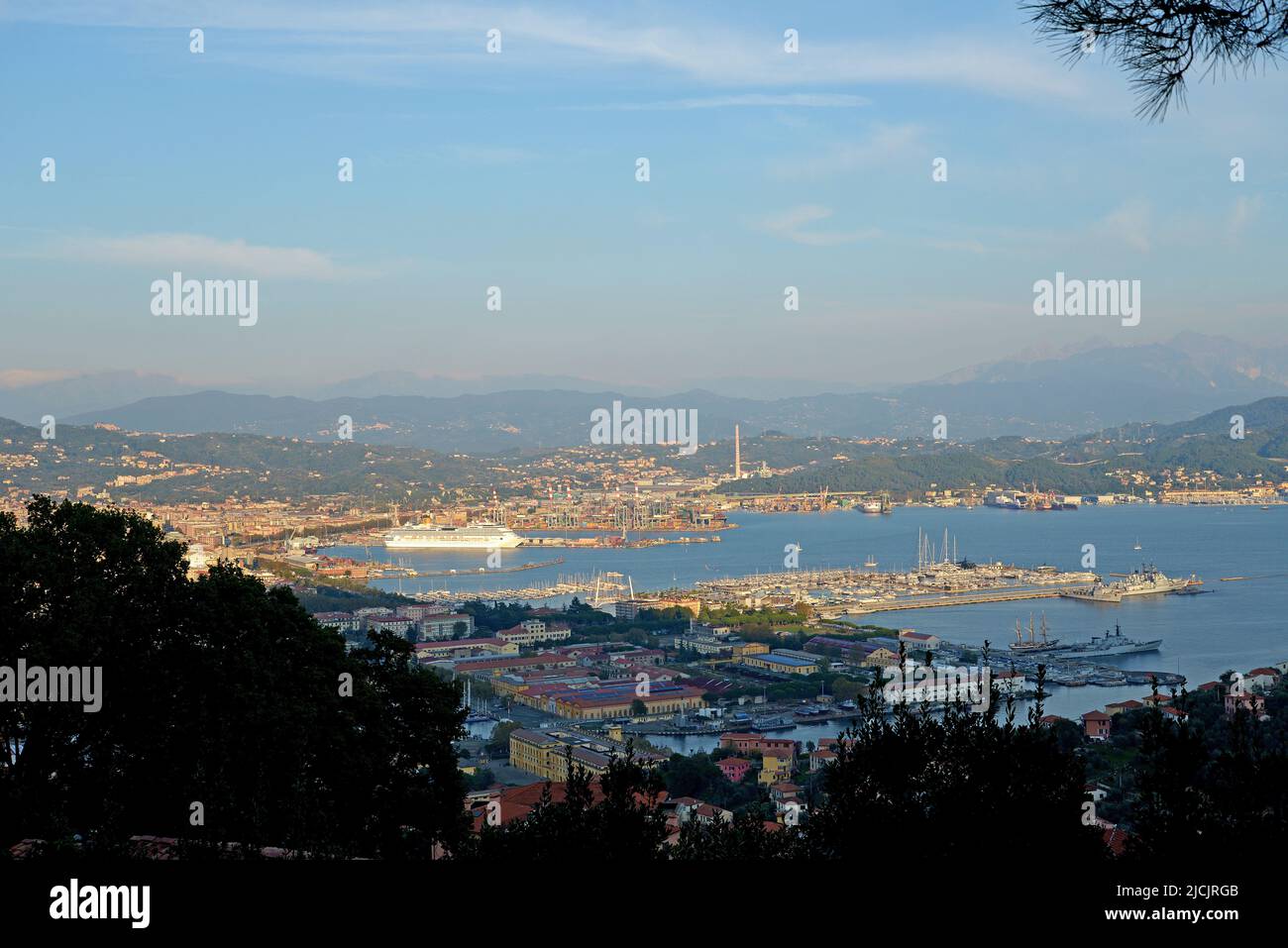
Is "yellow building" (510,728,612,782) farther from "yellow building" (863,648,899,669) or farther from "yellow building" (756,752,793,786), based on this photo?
"yellow building" (863,648,899,669)

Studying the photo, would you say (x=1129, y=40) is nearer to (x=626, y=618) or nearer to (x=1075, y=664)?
(x=1075, y=664)

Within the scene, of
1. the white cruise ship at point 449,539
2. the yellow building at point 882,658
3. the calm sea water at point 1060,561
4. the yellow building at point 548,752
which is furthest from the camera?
the white cruise ship at point 449,539

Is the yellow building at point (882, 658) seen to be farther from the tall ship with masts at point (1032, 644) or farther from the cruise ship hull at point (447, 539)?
the cruise ship hull at point (447, 539)

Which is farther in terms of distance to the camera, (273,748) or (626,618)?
(626,618)

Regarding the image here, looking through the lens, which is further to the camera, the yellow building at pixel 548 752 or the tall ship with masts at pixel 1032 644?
the tall ship with masts at pixel 1032 644

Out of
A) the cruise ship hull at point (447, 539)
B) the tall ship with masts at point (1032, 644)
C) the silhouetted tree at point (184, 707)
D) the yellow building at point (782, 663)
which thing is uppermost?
the silhouetted tree at point (184, 707)

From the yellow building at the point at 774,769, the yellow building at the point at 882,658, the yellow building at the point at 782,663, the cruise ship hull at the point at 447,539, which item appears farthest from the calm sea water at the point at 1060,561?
the yellow building at the point at 782,663

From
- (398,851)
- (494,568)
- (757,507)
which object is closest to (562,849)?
(398,851)
